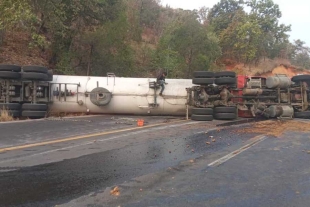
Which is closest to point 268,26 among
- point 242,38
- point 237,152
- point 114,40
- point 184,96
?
point 242,38

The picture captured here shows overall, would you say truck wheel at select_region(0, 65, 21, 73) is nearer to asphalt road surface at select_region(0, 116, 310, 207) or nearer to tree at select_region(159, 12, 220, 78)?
asphalt road surface at select_region(0, 116, 310, 207)

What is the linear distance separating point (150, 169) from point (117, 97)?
7.64 metres

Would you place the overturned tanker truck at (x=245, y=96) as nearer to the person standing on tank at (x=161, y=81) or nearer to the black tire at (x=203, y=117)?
the black tire at (x=203, y=117)

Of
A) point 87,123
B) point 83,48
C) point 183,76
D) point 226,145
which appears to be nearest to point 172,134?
point 226,145

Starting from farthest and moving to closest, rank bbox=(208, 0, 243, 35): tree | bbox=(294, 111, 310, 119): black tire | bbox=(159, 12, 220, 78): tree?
bbox=(208, 0, 243, 35): tree → bbox=(159, 12, 220, 78): tree → bbox=(294, 111, 310, 119): black tire

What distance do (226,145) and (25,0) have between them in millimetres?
12752

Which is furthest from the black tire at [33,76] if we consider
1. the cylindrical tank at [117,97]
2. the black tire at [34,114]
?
the black tire at [34,114]

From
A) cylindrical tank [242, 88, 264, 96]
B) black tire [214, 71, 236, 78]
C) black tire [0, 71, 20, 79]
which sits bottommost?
cylindrical tank [242, 88, 264, 96]

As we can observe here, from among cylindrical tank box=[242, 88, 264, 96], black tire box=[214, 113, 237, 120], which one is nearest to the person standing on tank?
black tire box=[214, 113, 237, 120]

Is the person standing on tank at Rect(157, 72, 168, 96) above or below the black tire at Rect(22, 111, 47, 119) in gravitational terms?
above

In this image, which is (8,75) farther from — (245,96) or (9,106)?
(245,96)

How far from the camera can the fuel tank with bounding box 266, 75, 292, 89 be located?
12.6 m

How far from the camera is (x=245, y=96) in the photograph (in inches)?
494

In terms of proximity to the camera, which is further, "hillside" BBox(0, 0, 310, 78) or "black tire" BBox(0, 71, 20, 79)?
"hillside" BBox(0, 0, 310, 78)
